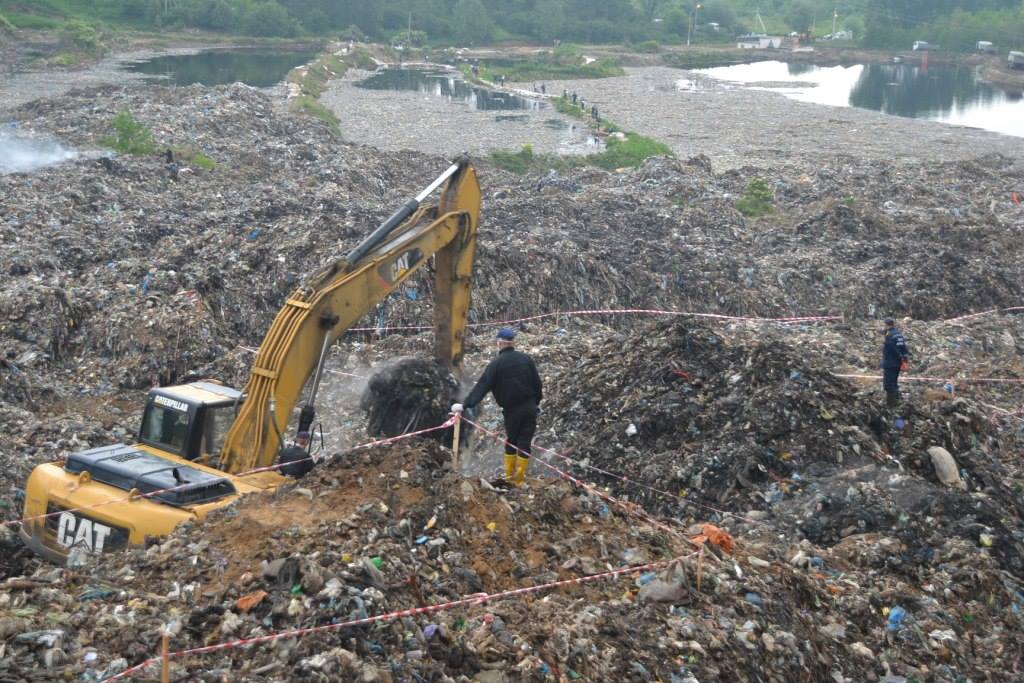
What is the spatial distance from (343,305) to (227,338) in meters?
5.69

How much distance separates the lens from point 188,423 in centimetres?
870

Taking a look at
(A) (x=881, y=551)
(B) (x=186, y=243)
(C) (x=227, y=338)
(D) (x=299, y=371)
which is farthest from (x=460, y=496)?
(B) (x=186, y=243)

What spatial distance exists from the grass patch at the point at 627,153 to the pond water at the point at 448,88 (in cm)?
1317

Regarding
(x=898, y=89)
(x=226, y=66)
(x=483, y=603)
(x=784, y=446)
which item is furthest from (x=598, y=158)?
(x=898, y=89)

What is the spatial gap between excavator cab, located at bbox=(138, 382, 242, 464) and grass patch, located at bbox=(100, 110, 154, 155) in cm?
1944

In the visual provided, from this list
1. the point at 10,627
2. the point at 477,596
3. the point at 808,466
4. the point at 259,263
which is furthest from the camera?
the point at 259,263

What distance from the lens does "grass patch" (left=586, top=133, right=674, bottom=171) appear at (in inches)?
1296

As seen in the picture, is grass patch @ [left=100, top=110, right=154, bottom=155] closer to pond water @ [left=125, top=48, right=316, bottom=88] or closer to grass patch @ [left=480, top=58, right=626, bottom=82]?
pond water @ [left=125, top=48, right=316, bottom=88]

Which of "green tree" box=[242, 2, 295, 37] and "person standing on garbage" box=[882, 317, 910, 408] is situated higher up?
"green tree" box=[242, 2, 295, 37]

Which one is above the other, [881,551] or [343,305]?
[343,305]

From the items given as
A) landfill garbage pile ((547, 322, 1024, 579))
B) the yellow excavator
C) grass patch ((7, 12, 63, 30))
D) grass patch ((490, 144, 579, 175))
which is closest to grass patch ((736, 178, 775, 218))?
grass patch ((490, 144, 579, 175))

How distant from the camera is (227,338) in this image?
14.8 meters

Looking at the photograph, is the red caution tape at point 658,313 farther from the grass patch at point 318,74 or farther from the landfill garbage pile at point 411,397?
the grass patch at point 318,74

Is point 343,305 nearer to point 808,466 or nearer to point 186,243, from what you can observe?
point 808,466
